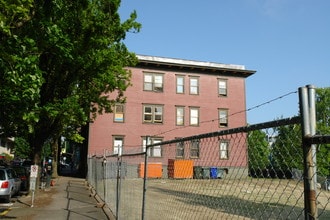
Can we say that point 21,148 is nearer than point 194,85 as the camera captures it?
No

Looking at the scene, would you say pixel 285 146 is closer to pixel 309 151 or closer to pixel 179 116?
pixel 309 151

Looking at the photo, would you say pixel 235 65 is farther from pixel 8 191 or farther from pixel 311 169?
pixel 311 169

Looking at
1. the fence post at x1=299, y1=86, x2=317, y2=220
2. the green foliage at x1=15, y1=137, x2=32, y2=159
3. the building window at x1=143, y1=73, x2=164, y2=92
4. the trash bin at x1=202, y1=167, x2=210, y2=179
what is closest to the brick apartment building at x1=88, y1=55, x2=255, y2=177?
the building window at x1=143, y1=73, x2=164, y2=92

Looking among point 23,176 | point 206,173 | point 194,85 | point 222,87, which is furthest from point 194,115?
point 206,173

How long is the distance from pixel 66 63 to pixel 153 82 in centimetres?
2010

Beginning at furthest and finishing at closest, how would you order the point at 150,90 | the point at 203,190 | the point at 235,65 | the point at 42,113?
the point at 235,65 < the point at 150,90 < the point at 42,113 < the point at 203,190

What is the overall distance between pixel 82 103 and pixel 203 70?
21.3m

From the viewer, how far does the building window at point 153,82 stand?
40688mm

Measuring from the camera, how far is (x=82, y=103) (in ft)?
79.9

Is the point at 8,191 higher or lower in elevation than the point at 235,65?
lower

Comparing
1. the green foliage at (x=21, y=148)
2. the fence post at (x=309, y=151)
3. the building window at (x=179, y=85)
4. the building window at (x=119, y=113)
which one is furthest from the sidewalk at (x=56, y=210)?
the green foliage at (x=21, y=148)

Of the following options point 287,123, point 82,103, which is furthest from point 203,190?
point 82,103

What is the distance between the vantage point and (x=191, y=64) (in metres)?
42.0

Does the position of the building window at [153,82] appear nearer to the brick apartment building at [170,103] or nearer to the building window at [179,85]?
the brick apartment building at [170,103]
